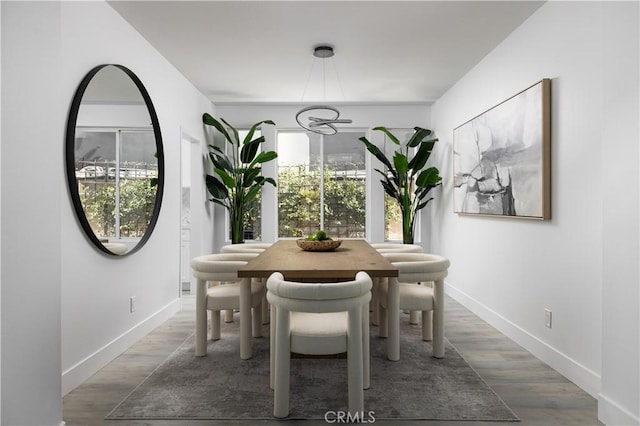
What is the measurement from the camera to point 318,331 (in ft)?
6.88

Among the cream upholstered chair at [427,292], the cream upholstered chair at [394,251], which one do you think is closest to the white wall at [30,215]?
the cream upholstered chair at [427,292]

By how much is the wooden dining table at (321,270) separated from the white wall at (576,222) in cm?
109

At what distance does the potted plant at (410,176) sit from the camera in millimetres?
5133

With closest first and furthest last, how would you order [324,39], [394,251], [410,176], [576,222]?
[576,222] → [324,39] → [394,251] → [410,176]

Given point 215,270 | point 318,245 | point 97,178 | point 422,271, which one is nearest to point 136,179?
point 97,178

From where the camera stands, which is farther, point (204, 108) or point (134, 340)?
point (204, 108)

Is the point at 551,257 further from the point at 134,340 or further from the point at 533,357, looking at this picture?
the point at 134,340

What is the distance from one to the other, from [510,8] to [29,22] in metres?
3.02

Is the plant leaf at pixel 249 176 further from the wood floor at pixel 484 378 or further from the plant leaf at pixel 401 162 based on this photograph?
the wood floor at pixel 484 378

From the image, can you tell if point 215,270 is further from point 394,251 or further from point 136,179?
point 394,251

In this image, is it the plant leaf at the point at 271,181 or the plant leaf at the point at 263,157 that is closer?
the plant leaf at the point at 263,157

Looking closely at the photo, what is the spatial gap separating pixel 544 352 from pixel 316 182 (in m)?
3.79

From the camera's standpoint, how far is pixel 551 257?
285cm

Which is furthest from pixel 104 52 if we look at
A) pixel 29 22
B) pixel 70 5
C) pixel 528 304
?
pixel 528 304
